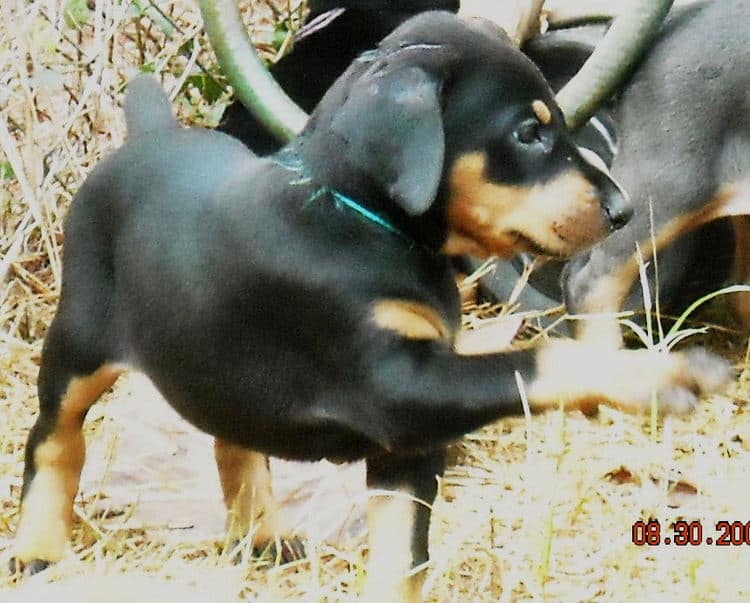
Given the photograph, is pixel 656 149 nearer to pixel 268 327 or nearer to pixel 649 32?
pixel 649 32

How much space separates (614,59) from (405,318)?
150 centimetres

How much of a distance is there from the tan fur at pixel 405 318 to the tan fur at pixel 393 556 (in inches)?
14.7

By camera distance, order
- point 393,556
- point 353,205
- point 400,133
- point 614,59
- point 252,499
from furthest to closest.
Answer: point 614,59 < point 252,499 < point 393,556 < point 353,205 < point 400,133

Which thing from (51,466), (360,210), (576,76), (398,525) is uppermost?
(576,76)

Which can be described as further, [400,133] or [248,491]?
[248,491]

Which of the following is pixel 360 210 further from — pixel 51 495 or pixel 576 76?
pixel 576 76

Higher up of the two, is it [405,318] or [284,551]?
[405,318]

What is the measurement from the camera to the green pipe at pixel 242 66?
3.31 m

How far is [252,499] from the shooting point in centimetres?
270

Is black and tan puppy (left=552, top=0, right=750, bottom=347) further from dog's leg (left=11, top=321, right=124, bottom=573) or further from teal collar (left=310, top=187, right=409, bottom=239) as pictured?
dog's leg (left=11, top=321, right=124, bottom=573)
